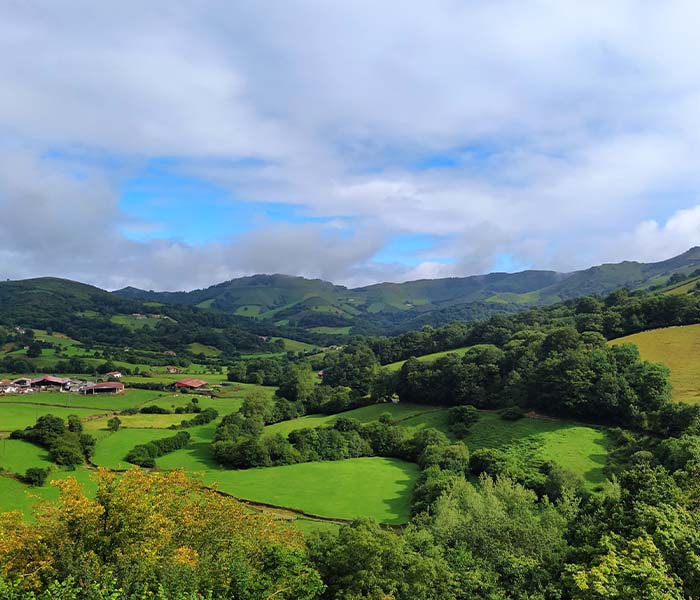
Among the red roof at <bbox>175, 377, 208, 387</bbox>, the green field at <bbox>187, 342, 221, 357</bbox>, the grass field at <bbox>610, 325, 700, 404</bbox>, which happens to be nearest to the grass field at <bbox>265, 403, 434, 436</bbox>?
the grass field at <bbox>610, 325, 700, 404</bbox>

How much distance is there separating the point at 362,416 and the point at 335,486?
31.1m

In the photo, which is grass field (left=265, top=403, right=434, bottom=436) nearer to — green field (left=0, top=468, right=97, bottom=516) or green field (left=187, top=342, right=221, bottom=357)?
green field (left=0, top=468, right=97, bottom=516)

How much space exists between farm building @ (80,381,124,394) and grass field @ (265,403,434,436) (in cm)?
4068

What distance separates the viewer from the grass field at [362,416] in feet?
257

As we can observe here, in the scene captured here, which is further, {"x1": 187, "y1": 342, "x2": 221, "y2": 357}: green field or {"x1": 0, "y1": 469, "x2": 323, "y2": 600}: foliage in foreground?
{"x1": 187, "y1": 342, "x2": 221, "y2": 357}: green field

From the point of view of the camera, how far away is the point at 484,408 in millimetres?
74438

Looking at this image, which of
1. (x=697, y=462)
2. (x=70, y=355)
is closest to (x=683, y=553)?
(x=697, y=462)

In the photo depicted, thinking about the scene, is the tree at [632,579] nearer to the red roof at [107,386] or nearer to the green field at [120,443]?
the green field at [120,443]

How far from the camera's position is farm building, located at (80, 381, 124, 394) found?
10032 centimetres

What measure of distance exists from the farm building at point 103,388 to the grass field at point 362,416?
4068 cm

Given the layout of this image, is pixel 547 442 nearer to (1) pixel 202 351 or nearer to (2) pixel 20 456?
(2) pixel 20 456

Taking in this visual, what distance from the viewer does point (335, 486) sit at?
51531 millimetres

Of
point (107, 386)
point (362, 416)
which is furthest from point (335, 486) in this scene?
point (107, 386)

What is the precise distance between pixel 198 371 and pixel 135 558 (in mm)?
134472
